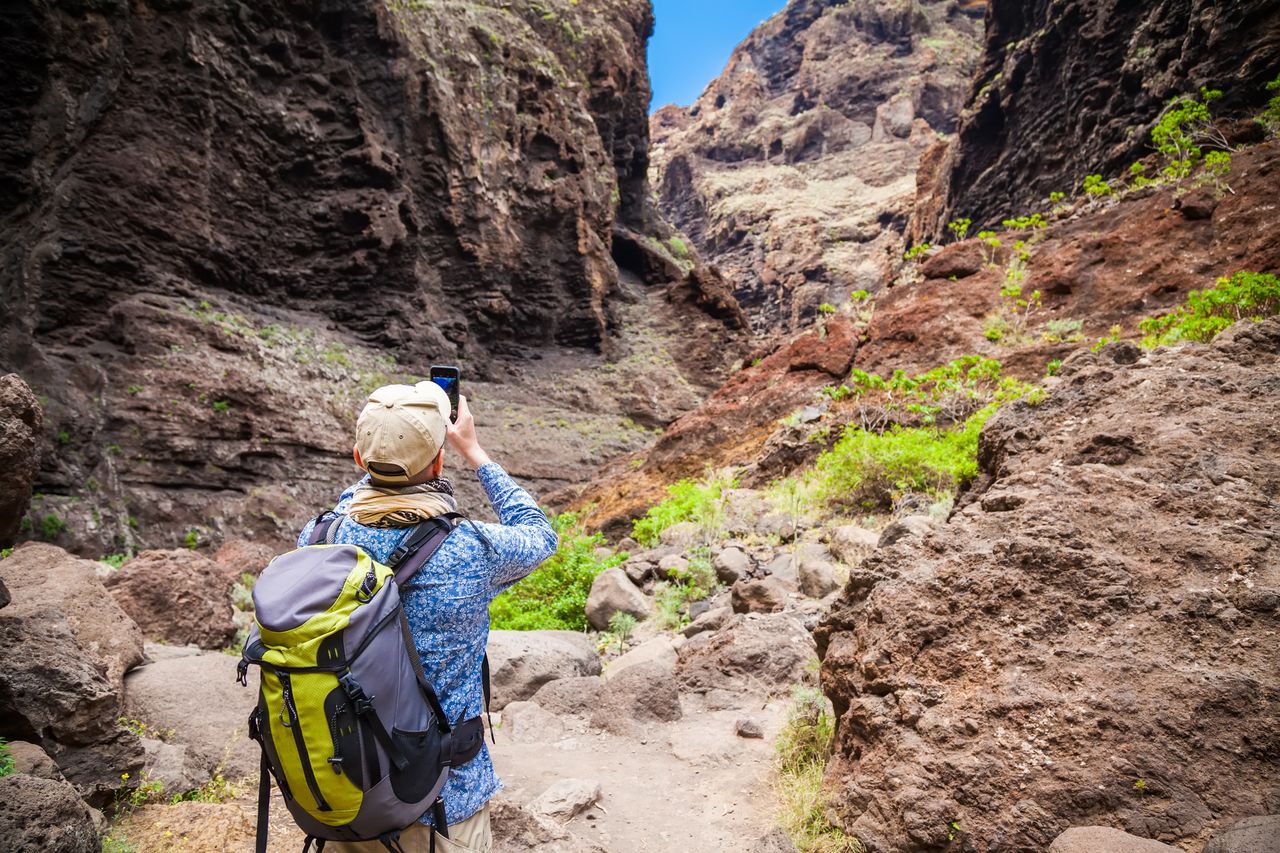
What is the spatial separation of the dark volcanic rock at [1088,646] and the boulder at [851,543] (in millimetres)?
2549

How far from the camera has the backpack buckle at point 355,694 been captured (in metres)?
1.34

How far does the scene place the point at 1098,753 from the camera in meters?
1.81

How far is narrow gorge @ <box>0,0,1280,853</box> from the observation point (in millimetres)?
2080

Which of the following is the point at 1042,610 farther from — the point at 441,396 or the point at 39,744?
the point at 39,744

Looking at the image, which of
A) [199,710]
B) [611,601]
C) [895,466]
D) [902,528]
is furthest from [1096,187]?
[199,710]

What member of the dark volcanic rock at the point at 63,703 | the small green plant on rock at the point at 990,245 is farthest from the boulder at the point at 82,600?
the small green plant on rock at the point at 990,245

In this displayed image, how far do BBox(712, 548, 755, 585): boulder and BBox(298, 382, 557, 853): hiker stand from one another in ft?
14.6

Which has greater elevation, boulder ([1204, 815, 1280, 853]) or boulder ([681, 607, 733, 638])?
boulder ([1204, 815, 1280, 853])

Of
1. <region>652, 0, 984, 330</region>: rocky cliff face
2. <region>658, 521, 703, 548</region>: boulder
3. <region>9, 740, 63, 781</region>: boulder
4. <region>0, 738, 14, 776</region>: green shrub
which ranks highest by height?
<region>652, 0, 984, 330</region>: rocky cliff face

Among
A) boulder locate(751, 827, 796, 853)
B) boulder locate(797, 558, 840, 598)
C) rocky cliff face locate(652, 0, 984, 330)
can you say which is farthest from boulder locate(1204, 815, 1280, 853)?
rocky cliff face locate(652, 0, 984, 330)

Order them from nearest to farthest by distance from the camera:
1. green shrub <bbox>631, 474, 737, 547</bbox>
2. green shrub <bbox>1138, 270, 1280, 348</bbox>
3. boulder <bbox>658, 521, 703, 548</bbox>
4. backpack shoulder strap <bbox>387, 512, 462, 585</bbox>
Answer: backpack shoulder strap <bbox>387, 512, 462, 585</bbox> → green shrub <bbox>1138, 270, 1280, 348</bbox> → boulder <bbox>658, 521, 703, 548</bbox> → green shrub <bbox>631, 474, 737, 547</bbox>

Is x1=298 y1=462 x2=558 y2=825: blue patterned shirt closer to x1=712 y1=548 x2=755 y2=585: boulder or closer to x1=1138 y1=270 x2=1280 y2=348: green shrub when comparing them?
x1=712 y1=548 x2=755 y2=585: boulder

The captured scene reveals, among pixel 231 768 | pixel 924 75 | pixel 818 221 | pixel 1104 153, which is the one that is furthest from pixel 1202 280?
pixel 924 75

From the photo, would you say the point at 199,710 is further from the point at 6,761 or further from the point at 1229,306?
the point at 1229,306
